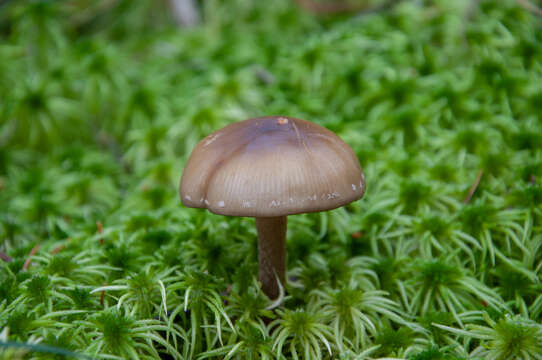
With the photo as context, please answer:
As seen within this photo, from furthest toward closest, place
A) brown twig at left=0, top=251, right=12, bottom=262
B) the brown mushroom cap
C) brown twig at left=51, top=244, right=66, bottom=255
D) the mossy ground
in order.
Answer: brown twig at left=51, top=244, right=66, bottom=255
brown twig at left=0, top=251, right=12, bottom=262
the mossy ground
the brown mushroom cap

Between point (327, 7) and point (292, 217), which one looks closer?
point (292, 217)

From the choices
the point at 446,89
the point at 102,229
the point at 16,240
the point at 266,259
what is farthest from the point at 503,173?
the point at 16,240

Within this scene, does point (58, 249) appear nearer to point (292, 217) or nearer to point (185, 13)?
point (292, 217)

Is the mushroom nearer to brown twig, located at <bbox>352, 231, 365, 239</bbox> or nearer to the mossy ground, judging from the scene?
the mossy ground

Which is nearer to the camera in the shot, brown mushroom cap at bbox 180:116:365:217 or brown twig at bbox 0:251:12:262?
brown mushroom cap at bbox 180:116:365:217

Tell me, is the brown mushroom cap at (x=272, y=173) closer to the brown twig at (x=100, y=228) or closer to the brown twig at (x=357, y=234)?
the brown twig at (x=357, y=234)

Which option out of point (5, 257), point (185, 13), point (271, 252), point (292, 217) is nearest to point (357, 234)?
point (292, 217)

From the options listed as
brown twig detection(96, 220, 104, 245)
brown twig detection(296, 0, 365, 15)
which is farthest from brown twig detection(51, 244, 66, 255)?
brown twig detection(296, 0, 365, 15)

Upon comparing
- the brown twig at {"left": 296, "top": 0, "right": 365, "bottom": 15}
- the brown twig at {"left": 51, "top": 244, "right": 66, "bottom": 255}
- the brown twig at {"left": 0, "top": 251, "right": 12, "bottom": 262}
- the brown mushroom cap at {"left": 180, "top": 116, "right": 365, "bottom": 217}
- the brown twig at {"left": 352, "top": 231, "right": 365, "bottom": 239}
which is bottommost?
the brown twig at {"left": 352, "top": 231, "right": 365, "bottom": 239}
